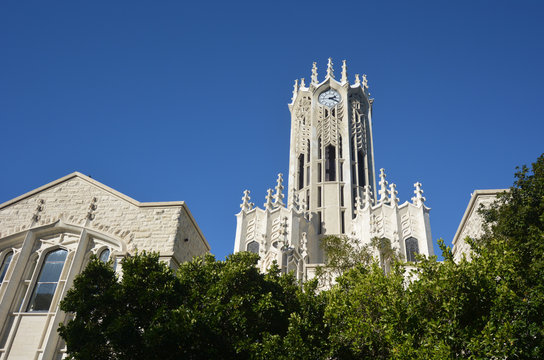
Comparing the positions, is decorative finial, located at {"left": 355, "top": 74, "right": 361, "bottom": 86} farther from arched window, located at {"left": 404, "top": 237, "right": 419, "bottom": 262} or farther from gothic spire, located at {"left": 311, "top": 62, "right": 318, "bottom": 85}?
arched window, located at {"left": 404, "top": 237, "right": 419, "bottom": 262}

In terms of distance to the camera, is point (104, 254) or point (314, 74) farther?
point (314, 74)

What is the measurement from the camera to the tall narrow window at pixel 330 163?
5384 cm

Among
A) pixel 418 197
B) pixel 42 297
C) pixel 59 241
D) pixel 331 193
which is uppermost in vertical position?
pixel 331 193

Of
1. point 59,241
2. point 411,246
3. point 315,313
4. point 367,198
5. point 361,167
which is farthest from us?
point 361,167

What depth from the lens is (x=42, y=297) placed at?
13898 mm

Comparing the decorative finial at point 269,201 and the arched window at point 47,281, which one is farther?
the decorative finial at point 269,201

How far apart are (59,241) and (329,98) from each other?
157ft

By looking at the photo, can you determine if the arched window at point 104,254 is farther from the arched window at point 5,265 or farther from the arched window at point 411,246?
the arched window at point 411,246

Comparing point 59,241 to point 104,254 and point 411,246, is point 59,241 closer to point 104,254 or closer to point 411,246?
point 104,254

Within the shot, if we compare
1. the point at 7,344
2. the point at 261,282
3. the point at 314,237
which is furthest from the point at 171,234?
the point at 314,237

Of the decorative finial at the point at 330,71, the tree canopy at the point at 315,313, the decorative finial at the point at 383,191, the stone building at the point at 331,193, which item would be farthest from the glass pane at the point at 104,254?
the decorative finial at the point at 330,71

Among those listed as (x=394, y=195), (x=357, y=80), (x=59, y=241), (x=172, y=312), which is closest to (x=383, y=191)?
(x=394, y=195)

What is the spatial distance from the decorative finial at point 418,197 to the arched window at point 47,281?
116ft

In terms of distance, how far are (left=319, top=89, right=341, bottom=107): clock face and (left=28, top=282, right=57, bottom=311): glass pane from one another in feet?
158
